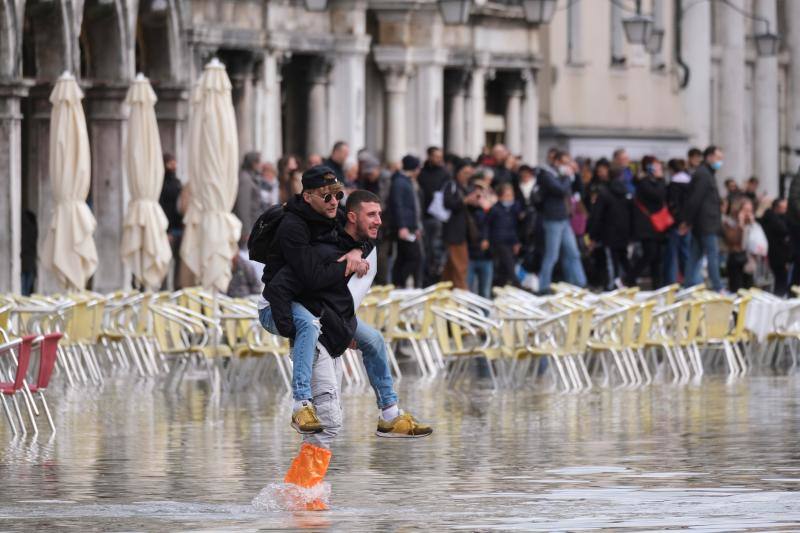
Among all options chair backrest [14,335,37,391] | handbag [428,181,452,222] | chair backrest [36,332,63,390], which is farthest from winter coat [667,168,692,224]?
chair backrest [14,335,37,391]

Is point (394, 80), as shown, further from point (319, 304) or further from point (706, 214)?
point (319, 304)

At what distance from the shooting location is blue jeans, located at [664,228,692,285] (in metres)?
34.4

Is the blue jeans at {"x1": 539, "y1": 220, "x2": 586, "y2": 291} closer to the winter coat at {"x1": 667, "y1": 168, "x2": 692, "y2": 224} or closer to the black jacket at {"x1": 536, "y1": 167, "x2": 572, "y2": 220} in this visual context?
the black jacket at {"x1": 536, "y1": 167, "x2": 572, "y2": 220}

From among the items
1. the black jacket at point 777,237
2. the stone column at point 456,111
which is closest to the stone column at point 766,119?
the stone column at point 456,111

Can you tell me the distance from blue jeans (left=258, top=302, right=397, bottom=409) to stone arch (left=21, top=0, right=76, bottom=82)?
60.3ft

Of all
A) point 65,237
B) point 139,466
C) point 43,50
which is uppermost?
point 43,50

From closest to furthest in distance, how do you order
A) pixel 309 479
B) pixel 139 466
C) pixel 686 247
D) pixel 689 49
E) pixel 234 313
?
pixel 309 479 < pixel 139 466 < pixel 234 313 < pixel 686 247 < pixel 689 49

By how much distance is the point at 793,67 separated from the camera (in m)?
72.0

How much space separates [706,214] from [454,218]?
3.65 m

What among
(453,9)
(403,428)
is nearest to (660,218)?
(453,9)

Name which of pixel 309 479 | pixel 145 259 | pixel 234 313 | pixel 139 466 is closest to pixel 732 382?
pixel 234 313

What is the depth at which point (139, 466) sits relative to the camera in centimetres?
1630

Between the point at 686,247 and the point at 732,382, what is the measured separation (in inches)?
398

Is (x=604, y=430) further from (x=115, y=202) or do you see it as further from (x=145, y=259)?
(x=115, y=202)
